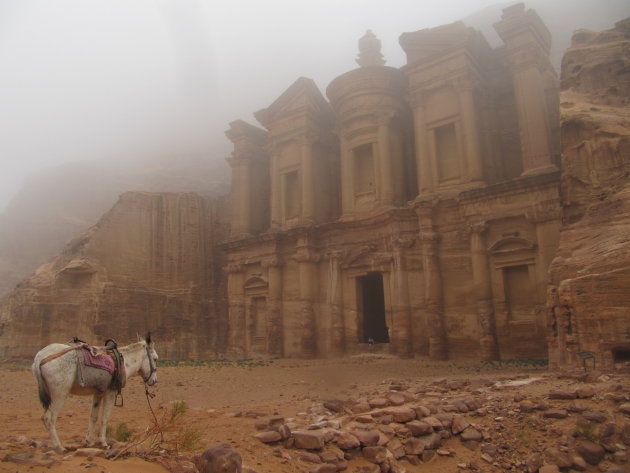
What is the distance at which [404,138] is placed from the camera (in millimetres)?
23328

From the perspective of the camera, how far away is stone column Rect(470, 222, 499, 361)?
16.9m

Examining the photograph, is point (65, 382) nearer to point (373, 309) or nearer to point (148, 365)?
point (148, 365)

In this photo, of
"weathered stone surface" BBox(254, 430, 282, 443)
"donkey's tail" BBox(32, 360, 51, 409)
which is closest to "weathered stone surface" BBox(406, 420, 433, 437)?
"weathered stone surface" BBox(254, 430, 282, 443)

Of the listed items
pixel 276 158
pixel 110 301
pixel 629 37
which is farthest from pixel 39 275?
pixel 629 37

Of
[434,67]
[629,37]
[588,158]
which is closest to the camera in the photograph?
[588,158]

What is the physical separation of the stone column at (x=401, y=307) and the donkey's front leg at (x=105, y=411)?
1377 cm

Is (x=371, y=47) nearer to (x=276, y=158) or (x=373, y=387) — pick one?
(x=276, y=158)

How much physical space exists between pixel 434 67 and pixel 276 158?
9125 mm

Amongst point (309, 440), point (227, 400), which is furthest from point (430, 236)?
point (309, 440)

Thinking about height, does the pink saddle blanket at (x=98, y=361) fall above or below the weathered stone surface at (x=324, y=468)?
above

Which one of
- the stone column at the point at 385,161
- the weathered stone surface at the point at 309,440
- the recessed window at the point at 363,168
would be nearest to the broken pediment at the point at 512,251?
the stone column at the point at 385,161

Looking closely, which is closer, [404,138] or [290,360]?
[290,360]

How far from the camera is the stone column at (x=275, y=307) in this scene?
2294 centimetres

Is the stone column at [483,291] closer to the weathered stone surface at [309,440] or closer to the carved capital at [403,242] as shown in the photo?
the carved capital at [403,242]
